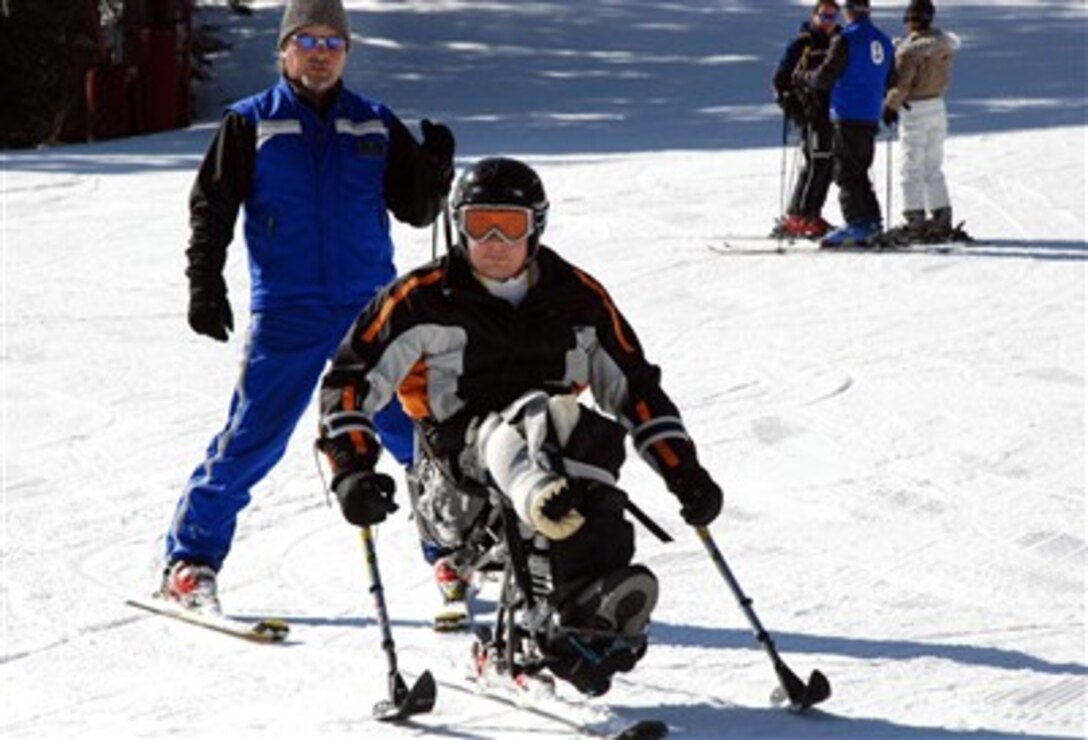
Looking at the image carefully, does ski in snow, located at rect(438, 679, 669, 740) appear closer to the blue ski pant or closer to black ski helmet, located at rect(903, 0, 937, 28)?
the blue ski pant

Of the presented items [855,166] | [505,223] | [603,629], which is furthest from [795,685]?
[855,166]

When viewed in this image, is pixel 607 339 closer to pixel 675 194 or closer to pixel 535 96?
pixel 675 194

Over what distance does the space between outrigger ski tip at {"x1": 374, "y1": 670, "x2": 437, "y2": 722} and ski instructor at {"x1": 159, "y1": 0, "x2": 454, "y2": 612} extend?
1.17 metres

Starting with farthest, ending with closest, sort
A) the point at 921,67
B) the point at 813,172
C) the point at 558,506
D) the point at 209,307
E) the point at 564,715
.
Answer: the point at 813,172 → the point at 921,67 → the point at 209,307 → the point at 564,715 → the point at 558,506

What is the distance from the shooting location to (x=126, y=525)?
7.88 metres

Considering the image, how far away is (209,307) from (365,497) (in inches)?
46.3

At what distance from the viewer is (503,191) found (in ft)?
18.1

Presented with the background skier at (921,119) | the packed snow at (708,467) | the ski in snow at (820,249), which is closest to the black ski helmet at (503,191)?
the packed snow at (708,467)

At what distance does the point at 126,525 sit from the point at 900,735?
11.1ft

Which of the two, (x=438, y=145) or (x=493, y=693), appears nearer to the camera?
(x=493, y=693)

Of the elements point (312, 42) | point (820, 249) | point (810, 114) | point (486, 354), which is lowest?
point (820, 249)

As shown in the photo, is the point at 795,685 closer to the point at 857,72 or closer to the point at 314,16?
the point at 314,16

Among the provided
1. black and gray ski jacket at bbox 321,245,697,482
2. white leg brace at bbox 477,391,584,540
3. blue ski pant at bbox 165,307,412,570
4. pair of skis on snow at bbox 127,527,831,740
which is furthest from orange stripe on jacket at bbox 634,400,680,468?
blue ski pant at bbox 165,307,412,570

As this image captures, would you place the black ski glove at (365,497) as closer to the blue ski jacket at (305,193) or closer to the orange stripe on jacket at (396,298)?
the orange stripe on jacket at (396,298)
